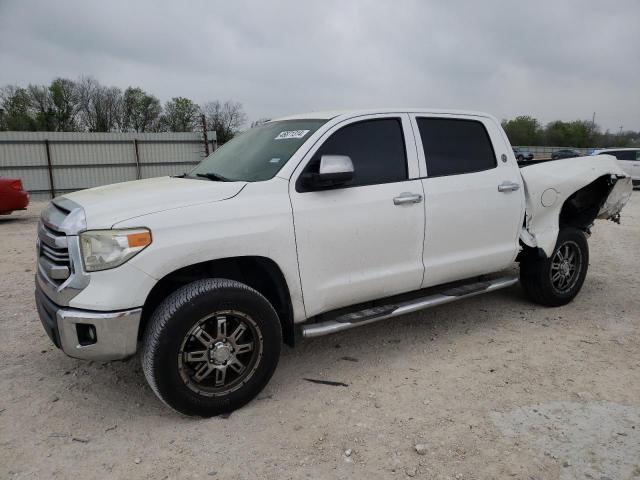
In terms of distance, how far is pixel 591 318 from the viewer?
4461 mm

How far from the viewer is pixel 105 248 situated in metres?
2.54

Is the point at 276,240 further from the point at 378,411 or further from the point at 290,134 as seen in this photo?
the point at 378,411

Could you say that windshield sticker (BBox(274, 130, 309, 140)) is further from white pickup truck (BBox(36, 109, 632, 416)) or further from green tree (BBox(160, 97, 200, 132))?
green tree (BBox(160, 97, 200, 132))

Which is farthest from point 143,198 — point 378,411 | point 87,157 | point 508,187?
point 87,157

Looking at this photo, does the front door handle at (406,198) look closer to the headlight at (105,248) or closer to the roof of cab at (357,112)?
the roof of cab at (357,112)

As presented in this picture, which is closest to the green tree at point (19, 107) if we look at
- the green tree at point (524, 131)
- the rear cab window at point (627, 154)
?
the rear cab window at point (627, 154)

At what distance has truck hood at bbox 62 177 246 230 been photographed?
2609mm

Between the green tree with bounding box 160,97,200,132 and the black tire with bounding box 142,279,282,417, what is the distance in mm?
49313

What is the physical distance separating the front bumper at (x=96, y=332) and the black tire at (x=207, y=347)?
120 millimetres

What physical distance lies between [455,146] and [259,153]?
5.42 ft

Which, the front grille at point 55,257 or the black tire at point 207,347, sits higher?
the front grille at point 55,257

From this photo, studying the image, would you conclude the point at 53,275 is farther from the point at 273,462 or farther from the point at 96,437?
the point at 273,462

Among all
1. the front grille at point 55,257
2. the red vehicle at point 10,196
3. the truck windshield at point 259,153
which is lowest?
the front grille at point 55,257

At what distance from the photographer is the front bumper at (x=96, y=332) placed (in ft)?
8.31
